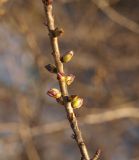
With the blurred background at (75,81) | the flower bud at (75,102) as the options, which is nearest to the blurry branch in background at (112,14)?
the blurred background at (75,81)

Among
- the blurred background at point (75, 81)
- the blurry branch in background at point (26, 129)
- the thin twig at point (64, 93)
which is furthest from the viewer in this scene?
the blurred background at point (75, 81)

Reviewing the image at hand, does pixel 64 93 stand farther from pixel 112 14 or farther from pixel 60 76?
pixel 112 14

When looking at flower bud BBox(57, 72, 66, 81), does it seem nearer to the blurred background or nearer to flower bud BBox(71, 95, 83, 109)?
flower bud BBox(71, 95, 83, 109)

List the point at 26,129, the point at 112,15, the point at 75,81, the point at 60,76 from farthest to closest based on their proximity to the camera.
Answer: the point at 75,81, the point at 112,15, the point at 26,129, the point at 60,76

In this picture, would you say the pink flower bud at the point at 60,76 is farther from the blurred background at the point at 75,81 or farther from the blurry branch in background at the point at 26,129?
the blurry branch in background at the point at 26,129

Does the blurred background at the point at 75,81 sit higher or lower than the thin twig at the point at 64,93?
higher

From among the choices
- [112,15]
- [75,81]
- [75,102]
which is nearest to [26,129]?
[112,15]

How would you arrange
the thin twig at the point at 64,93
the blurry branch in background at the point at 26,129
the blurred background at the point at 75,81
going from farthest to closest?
the blurred background at the point at 75,81 < the blurry branch in background at the point at 26,129 < the thin twig at the point at 64,93

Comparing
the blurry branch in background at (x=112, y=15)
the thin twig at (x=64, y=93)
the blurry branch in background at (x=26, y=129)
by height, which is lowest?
the thin twig at (x=64, y=93)
